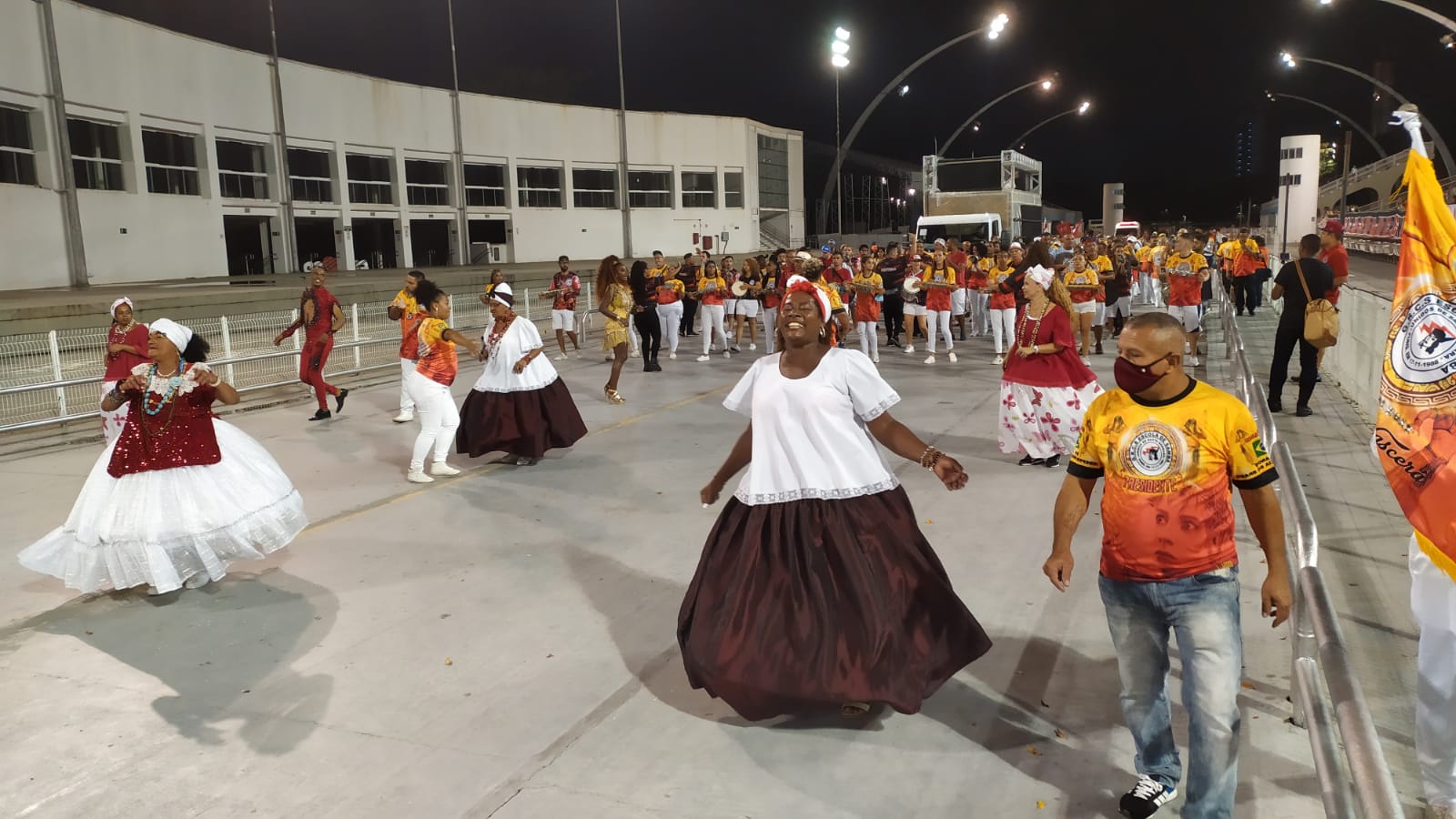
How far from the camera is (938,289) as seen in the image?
1705 centimetres

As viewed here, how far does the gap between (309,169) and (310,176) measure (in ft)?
0.82

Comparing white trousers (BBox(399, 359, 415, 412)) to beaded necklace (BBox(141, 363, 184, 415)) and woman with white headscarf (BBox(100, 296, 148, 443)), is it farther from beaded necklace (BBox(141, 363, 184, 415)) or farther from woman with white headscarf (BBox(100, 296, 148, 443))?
beaded necklace (BBox(141, 363, 184, 415))

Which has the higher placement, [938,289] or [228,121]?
[228,121]

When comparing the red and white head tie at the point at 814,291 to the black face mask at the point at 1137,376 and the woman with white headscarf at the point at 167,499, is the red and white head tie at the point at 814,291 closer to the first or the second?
the black face mask at the point at 1137,376

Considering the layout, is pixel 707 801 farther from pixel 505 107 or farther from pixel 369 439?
pixel 505 107

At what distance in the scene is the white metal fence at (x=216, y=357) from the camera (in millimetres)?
11609

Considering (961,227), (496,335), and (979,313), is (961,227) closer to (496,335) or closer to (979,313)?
(979,313)

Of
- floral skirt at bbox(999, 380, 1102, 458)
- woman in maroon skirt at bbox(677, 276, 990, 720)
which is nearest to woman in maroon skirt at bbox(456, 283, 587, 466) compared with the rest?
floral skirt at bbox(999, 380, 1102, 458)

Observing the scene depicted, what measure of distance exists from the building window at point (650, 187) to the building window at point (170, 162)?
2146 cm

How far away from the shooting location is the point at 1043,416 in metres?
9.10

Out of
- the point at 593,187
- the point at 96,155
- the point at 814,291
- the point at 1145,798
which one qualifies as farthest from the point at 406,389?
the point at 593,187

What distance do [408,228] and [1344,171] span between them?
1722 inches

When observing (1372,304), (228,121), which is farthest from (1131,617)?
(228,121)

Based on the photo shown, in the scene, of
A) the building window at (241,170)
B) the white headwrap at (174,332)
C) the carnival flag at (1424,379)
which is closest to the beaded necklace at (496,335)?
the white headwrap at (174,332)
